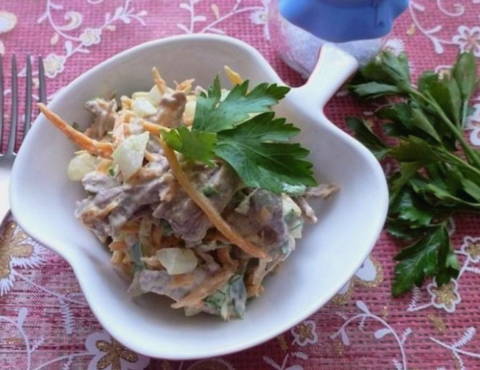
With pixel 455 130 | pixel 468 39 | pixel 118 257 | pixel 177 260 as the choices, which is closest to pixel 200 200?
pixel 177 260

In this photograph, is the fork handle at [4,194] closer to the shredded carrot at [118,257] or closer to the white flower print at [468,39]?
the shredded carrot at [118,257]

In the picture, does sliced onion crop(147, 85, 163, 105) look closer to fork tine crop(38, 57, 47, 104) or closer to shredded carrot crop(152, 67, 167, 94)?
shredded carrot crop(152, 67, 167, 94)

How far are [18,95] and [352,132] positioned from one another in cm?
80

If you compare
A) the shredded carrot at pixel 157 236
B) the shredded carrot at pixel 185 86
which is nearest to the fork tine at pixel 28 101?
the shredded carrot at pixel 185 86

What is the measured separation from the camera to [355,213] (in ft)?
3.70

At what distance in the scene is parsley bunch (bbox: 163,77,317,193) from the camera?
3.20 feet

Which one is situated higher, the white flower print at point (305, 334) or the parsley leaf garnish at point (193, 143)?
the parsley leaf garnish at point (193, 143)

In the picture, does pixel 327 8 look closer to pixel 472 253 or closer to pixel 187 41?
pixel 187 41

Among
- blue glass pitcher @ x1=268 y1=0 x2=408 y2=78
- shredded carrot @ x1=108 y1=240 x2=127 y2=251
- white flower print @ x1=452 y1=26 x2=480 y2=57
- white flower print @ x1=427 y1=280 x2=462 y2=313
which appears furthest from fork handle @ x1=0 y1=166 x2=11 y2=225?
white flower print @ x1=452 y1=26 x2=480 y2=57

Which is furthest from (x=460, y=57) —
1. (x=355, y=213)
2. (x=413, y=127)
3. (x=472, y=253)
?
(x=355, y=213)

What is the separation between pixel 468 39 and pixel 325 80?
660mm

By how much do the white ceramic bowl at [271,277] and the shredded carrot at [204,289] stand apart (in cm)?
6

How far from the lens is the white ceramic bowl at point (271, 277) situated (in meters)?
0.99

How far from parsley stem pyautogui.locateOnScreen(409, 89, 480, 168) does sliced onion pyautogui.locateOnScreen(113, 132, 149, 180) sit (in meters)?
0.72
